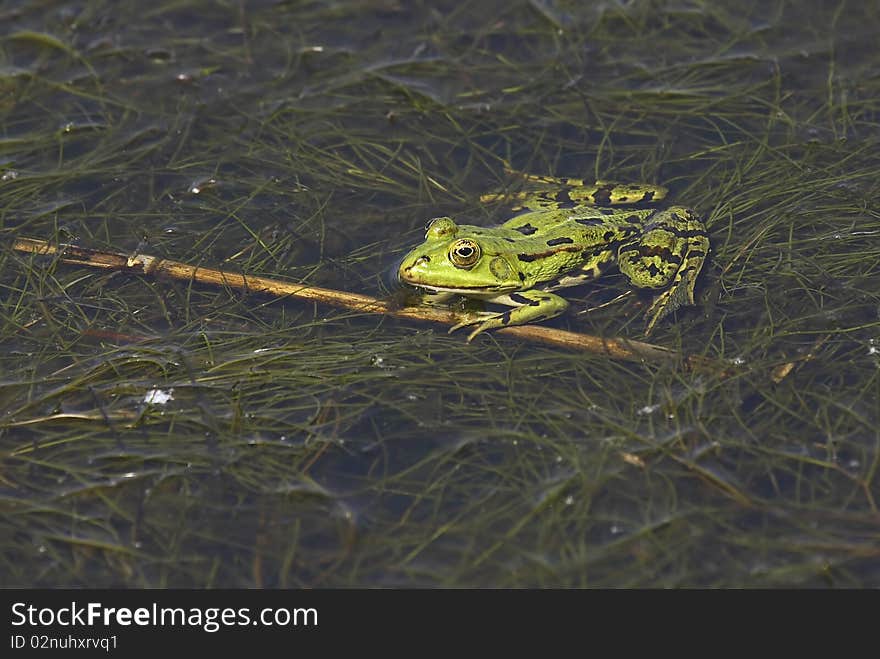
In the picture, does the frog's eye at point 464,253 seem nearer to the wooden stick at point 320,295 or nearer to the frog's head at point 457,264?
the frog's head at point 457,264

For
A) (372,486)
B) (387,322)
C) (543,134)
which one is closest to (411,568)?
(372,486)

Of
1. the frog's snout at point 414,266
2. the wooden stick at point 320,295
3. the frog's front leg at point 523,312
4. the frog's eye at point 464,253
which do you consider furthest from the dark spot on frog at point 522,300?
the frog's snout at point 414,266

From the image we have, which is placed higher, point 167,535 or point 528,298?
point 528,298

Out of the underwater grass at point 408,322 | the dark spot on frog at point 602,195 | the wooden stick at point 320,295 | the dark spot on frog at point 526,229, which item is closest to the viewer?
the underwater grass at point 408,322

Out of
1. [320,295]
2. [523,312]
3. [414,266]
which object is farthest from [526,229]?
[320,295]

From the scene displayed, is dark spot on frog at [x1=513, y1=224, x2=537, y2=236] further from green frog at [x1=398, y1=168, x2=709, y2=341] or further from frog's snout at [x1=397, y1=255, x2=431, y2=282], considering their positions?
frog's snout at [x1=397, y1=255, x2=431, y2=282]

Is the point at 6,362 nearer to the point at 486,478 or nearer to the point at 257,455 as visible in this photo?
the point at 257,455

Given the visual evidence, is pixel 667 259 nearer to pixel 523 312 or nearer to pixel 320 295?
pixel 523 312
